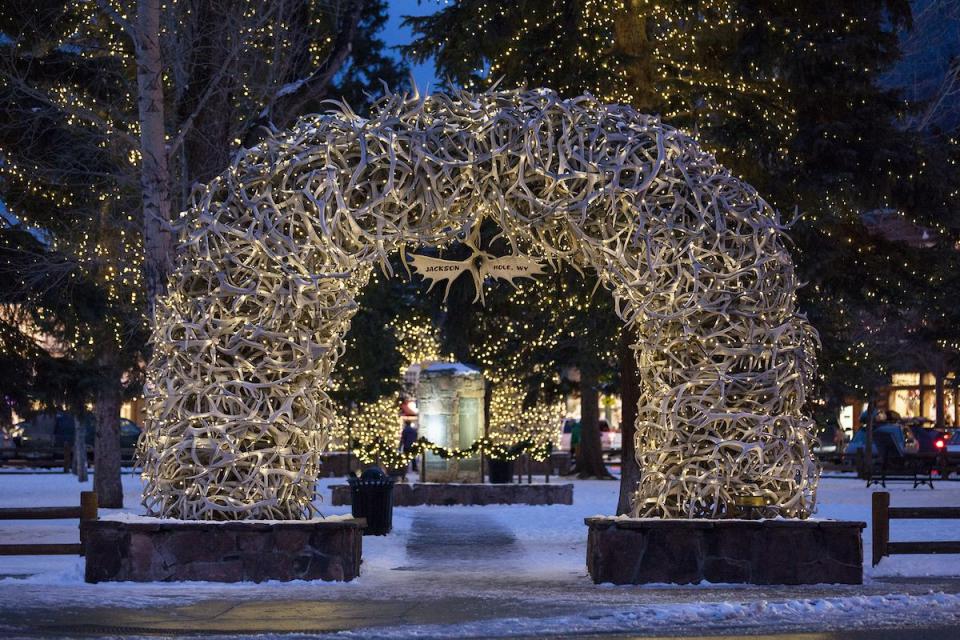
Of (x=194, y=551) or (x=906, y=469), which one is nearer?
(x=194, y=551)

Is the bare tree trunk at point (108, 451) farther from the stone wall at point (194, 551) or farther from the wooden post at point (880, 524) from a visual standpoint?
the wooden post at point (880, 524)

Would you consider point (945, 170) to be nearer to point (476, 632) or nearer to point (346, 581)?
point (346, 581)

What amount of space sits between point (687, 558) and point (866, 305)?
1147 cm

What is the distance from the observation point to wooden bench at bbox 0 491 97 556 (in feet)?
48.0

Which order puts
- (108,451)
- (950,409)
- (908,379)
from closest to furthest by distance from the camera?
(108,451) < (950,409) < (908,379)

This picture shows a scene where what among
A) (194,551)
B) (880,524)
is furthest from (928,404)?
(194,551)

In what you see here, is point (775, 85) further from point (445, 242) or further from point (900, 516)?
point (445, 242)

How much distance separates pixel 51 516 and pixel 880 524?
8.84 meters

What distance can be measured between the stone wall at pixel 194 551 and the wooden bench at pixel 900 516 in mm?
5930

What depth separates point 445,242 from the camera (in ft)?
47.2

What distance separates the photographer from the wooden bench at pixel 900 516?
Result: 1528cm

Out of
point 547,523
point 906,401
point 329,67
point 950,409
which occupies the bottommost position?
point 547,523

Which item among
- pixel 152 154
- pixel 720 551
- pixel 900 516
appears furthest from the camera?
pixel 152 154

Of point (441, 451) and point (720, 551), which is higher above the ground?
point (441, 451)
